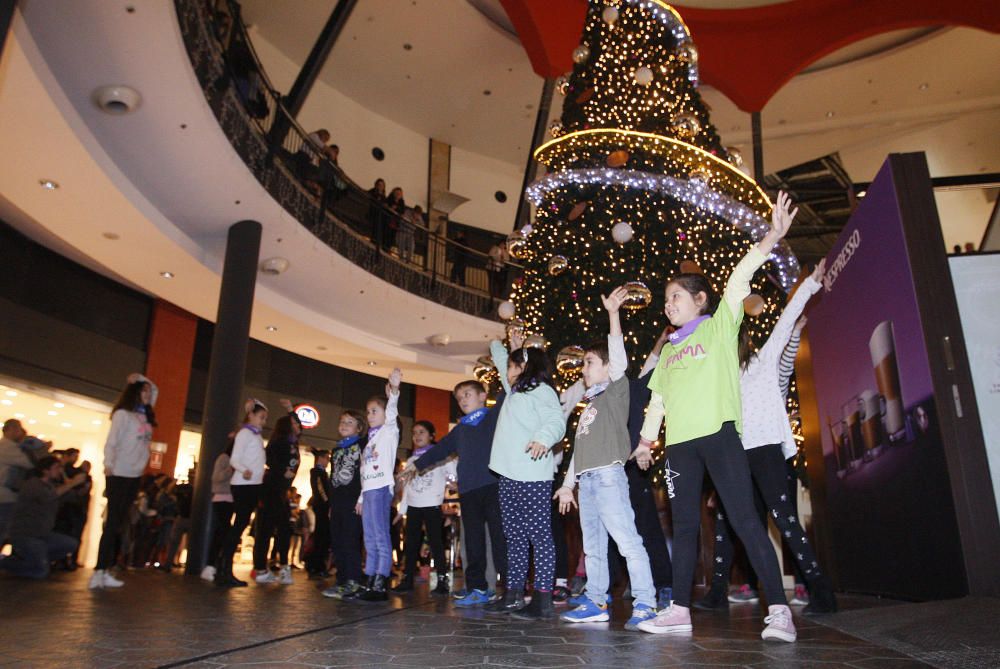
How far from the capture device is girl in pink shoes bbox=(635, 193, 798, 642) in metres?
2.62

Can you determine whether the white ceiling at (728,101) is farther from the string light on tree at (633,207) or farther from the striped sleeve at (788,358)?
→ the striped sleeve at (788,358)

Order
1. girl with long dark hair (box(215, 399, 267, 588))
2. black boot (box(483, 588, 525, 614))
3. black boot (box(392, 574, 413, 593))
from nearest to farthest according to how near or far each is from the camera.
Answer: black boot (box(483, 588, 525, 614)) → black boot (box(392, 574, 413, 593)) → girl with long dark hair (box(215, 399, 267, 588))

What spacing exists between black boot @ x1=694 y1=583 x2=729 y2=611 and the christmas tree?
6.00 ft

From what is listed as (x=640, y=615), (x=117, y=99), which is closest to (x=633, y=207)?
(x=640, y=615)

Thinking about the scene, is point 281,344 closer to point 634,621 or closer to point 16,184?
point 16,184

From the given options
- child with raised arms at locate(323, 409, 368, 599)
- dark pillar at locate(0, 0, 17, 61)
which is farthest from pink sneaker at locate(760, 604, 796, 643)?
dark pillar at locate(0, 0, 17, 61)

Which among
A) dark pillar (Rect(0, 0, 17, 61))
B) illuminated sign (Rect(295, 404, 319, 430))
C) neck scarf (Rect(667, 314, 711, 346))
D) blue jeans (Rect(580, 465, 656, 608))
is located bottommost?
blue jeans (Rect(580, 465, 656, 608))

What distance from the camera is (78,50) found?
21.2 ft

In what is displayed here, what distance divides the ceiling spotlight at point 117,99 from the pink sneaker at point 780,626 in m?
7.39

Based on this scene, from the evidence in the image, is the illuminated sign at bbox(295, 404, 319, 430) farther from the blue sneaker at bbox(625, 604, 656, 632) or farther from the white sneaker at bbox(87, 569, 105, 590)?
the blue sneaker at bbox(625, 604, 656, 632)

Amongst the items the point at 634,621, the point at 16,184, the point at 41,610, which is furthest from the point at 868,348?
the point at 16,184

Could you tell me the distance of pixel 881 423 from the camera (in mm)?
4055

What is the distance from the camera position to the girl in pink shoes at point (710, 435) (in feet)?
8.61

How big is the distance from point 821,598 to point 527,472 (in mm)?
1475
